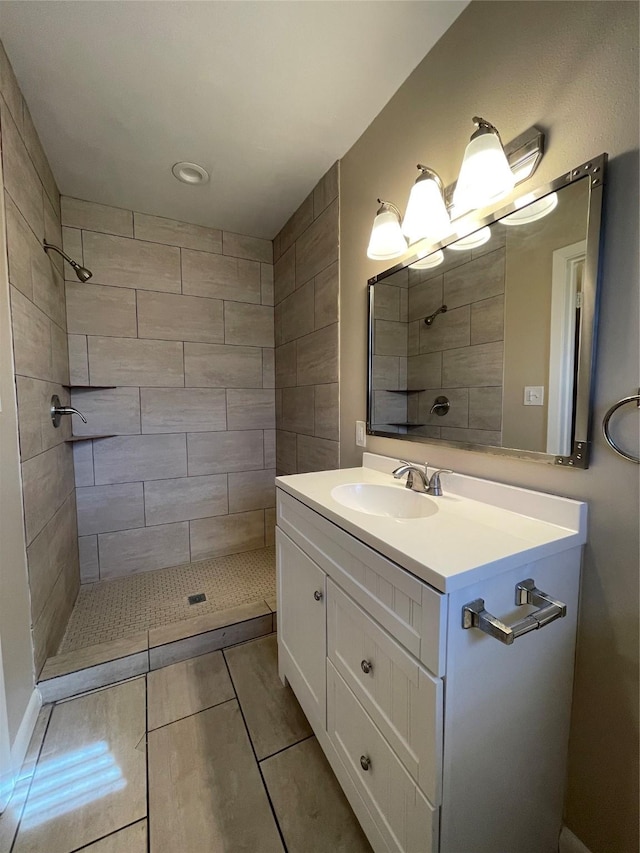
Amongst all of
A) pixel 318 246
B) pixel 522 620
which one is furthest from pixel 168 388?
pixel 522 620

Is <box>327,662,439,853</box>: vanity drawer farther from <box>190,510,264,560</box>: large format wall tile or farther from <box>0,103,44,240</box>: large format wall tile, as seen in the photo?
<box>0,103,44,240</box>: large format wall tile

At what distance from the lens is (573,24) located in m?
0.78

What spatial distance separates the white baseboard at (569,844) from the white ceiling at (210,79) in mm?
2333

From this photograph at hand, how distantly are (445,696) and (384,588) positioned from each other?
0.21m

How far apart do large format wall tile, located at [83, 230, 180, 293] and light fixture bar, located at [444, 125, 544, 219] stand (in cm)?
194

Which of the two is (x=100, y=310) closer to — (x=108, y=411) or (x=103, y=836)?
(x=108, y=411)

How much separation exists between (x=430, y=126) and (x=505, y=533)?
4.41 feet

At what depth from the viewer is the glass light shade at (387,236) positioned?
4.18 feet

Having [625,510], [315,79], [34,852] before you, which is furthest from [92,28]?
[34,852]

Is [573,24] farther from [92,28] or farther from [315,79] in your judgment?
[92,28]

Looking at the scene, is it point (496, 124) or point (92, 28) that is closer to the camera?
point (496, 124)

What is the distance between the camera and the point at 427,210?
110cm

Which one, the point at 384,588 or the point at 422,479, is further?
the point at 422,479

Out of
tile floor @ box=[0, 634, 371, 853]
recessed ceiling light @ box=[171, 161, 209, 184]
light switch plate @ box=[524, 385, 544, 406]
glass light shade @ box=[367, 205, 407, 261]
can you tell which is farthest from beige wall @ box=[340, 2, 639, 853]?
recessed ceiling light @ box=[171, 161, 209, 184]
